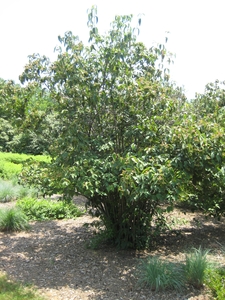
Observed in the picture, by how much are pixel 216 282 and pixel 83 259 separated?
2092 mm

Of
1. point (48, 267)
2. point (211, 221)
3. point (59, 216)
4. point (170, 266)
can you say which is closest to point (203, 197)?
point (170, 266)

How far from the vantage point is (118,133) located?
497cm

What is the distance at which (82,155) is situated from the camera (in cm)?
440

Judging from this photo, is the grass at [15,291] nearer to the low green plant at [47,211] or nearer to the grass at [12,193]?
the low green plant at [47,211]

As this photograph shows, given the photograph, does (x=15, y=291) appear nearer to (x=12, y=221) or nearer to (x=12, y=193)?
(x=12, y=221)

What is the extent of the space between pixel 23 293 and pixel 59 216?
3719 millimetres

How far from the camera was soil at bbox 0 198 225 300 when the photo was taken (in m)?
4.13

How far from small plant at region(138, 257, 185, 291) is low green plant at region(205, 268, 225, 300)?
1.04 ft

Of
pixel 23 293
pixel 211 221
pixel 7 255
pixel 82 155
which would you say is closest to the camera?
pixel 23 293

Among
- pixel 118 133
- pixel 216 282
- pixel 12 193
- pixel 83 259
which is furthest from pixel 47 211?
pixel 216 282

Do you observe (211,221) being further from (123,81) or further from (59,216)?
(123,81)

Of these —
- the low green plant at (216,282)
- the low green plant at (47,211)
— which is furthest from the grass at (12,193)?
the low green plant at (216,282)

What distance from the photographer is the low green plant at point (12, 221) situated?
6672 mm

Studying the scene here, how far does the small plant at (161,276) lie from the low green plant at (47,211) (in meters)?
3.86
